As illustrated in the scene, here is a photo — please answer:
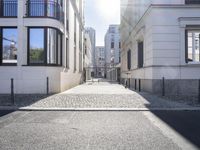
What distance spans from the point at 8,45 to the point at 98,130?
13.5m

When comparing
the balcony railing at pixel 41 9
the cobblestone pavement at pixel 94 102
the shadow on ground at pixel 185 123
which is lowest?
the shadow on ground at pixel 185 123

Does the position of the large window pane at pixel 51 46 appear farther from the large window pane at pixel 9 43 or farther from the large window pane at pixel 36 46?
the large window pane at pixel 9 43

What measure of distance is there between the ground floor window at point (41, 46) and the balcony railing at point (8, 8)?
1623 millimetres

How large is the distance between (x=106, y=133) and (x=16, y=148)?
2239mm

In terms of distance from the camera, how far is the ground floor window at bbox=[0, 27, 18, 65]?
62.2 feet

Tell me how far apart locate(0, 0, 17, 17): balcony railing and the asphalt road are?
10.6m

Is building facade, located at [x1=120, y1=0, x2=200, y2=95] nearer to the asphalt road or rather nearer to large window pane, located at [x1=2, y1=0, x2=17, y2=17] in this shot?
the asphalt road

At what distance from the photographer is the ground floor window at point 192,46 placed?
1833 cm

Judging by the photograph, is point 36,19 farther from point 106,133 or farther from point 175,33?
point 106,133

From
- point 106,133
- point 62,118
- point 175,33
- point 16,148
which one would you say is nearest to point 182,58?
point 175,33

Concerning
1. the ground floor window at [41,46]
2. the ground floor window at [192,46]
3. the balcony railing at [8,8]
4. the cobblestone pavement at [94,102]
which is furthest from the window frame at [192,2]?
the balcony railing at [8,8]

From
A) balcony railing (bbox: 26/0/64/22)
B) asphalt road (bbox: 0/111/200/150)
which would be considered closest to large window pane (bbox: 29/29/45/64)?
balcony railing (bbox: 26/0/64/22)

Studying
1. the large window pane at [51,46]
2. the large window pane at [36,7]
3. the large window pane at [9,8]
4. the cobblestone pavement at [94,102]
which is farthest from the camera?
the large window pane at [9,8]

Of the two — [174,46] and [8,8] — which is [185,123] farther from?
[8,8]
